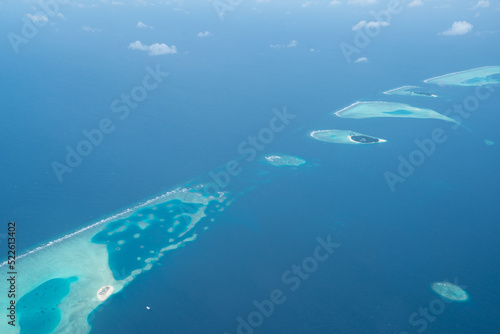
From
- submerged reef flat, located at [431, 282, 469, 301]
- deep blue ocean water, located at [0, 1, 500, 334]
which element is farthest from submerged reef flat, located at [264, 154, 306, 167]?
submerged reef flat, located at [431, 282, 469, 301]

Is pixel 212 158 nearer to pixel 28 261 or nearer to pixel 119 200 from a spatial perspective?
pixel 119 200

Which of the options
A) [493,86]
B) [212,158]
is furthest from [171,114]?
[493,86]

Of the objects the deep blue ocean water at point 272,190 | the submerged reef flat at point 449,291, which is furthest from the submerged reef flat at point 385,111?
the submerged reef flat at point 449,291

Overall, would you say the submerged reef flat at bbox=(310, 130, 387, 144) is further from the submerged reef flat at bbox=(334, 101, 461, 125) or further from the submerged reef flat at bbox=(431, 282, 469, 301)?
the submerged reef flat at bbox=(431, 282, 469, 301)

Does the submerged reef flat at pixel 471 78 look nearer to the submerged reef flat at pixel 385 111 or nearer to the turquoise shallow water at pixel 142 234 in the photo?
the submerged reef flat at pixel 385 111

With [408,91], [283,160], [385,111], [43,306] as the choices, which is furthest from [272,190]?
[408,91]

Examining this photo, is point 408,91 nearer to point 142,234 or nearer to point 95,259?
point 142,234
